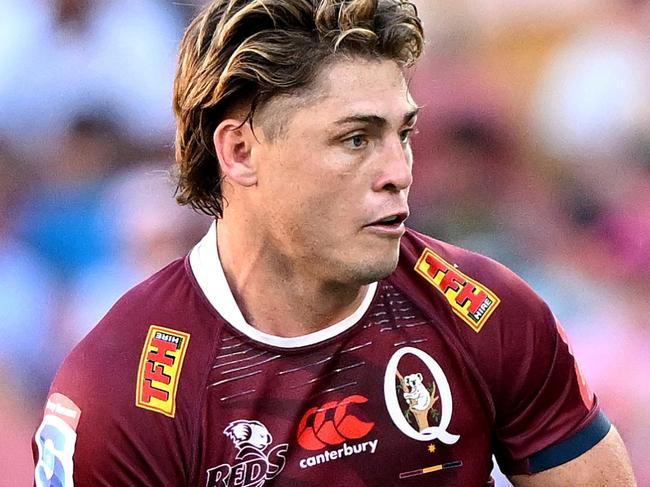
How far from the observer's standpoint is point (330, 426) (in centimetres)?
200

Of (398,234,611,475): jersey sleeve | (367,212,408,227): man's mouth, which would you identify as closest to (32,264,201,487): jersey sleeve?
(367,212,408,227): man's mouth

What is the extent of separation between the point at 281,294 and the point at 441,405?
36 cm

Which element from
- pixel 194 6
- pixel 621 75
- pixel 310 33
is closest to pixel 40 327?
pixel 194 6

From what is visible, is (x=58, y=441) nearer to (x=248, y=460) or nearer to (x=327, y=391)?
(x=248, y=460)

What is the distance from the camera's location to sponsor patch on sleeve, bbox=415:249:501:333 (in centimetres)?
203

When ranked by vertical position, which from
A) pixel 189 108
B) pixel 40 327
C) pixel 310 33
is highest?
pixel 310 33

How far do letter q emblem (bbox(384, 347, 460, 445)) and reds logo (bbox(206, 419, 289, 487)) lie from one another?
0.23 meters

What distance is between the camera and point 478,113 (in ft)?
11.7

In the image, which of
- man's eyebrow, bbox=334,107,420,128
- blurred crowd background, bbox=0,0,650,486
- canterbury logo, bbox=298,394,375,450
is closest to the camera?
man's eyebrow, bbox=334,107,420,128

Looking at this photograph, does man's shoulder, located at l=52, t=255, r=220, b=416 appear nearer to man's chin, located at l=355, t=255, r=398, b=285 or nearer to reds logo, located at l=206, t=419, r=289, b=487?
reds logo, located at l=206, t=419, r=289, b=487

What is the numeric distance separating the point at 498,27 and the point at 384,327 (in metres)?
1.78

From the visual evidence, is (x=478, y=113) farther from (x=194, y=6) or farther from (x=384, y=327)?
(x=384, y=327)

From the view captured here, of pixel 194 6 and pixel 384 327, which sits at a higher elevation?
pixel 194 6

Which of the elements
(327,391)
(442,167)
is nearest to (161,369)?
(327,391)
